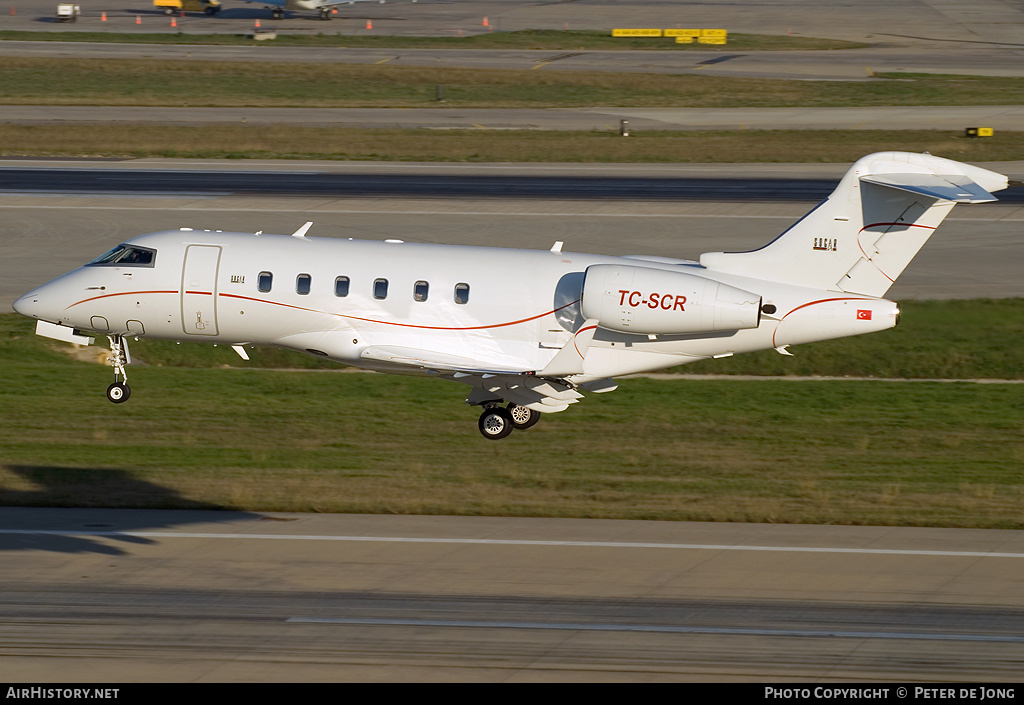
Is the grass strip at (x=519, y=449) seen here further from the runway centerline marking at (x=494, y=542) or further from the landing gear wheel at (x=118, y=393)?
the runway centerline marking at (x=494, y=542)

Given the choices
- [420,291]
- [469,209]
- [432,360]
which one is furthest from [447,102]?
[432,360]

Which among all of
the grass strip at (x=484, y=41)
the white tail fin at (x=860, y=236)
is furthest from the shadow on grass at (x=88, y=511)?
the grass strip at (x=484, y=41)

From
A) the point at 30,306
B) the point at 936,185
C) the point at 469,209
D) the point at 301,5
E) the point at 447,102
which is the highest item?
the point at 301,5

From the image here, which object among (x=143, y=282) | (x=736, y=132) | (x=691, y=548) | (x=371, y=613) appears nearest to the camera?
(x=371, y=613)

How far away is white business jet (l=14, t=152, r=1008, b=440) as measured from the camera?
26.8 metres

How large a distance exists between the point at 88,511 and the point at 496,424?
8.97 meters

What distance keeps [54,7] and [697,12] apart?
61430 millimetres

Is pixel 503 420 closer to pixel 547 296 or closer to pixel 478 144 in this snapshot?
pixel 547 296

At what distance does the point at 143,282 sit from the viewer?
28641 millimetres

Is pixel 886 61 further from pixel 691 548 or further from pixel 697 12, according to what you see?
pixel 691 548

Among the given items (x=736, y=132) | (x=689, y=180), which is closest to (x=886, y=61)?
(x=736, y=132)

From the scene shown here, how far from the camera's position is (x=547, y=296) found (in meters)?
27.5

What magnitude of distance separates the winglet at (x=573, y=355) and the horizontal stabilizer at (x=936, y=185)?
261 inches

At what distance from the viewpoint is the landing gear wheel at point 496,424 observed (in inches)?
1156
